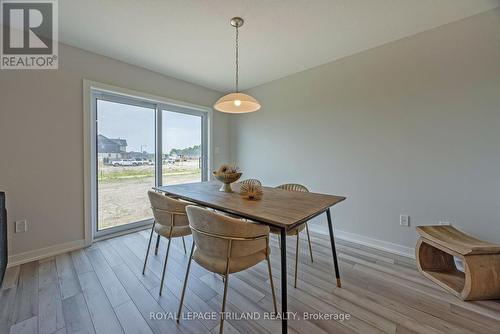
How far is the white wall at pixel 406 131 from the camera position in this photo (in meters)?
1.92

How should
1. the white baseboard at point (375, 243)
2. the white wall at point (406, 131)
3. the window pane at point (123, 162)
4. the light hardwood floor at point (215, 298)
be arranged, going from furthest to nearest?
the window pane at point (123, 162), the white baseboard at point (375, 243), the white wall at point (406, 131), the light hardwood floor at point (215, 298)

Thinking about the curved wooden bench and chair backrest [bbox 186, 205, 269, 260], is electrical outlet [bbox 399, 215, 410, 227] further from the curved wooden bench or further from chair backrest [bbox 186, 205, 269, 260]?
chair backrest [bbox 186, 205, 269, 260]

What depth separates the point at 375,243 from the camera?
253cm

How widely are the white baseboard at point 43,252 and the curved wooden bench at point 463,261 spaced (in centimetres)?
375

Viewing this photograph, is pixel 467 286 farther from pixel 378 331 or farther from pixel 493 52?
pixel 493 52

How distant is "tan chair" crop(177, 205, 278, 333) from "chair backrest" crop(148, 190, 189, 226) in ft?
1.29

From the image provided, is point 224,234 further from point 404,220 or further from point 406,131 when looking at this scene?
point 406,131

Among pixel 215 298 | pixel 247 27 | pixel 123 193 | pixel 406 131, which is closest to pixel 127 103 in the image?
pixel 123 193

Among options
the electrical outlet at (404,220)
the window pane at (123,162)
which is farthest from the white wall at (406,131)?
the window pane at (123,162)

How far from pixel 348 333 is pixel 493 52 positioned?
2714 mm

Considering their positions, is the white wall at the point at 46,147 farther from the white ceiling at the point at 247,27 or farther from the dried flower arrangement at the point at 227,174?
the dried flower arrangement at the point at 227,174

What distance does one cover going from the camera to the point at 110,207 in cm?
289

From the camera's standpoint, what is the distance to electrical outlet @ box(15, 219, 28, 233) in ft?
6.95

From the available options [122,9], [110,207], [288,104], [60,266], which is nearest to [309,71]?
[288,104]
